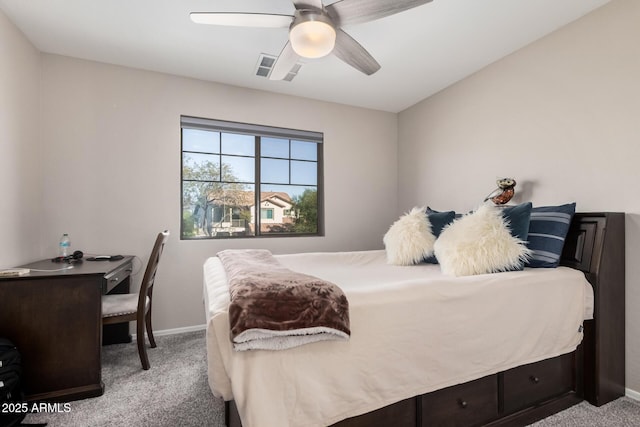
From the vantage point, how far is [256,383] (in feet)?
3.41

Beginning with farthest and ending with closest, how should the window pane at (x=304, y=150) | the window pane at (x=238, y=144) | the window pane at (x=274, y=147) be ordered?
the window pane at (x=304, y=150) → the window pane at (x=274, y=147) → the window pane at (x=238, y=144)

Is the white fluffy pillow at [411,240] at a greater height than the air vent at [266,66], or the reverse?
the air vent at [266,66]

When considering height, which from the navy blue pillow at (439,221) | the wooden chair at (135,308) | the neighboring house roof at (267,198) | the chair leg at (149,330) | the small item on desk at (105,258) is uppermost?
the neighboring house roof at (267,198)

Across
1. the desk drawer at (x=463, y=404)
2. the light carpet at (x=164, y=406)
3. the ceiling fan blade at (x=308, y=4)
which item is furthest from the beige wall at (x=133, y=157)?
the desk drawer at (x=463, y=404)

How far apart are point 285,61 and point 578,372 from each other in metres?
2.77

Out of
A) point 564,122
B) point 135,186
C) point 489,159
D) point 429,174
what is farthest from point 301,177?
point 564,122

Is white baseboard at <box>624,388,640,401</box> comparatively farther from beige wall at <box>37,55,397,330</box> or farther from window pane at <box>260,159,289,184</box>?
window pane at <box>260,159,289,184</box>

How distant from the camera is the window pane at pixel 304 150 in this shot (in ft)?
12.2

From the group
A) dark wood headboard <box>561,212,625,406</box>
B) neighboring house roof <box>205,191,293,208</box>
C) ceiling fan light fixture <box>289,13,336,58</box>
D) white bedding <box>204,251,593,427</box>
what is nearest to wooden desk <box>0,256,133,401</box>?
white bedding <box>204,251,593,427</box>

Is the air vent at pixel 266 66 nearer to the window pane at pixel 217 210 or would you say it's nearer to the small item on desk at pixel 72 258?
the window pane at pixel 217 210

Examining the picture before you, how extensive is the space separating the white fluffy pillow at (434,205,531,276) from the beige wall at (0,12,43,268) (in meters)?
3.07

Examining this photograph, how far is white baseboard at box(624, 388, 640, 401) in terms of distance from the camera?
189cm

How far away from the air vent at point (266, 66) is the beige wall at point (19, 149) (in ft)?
5.91

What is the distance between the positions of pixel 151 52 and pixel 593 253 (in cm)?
362
